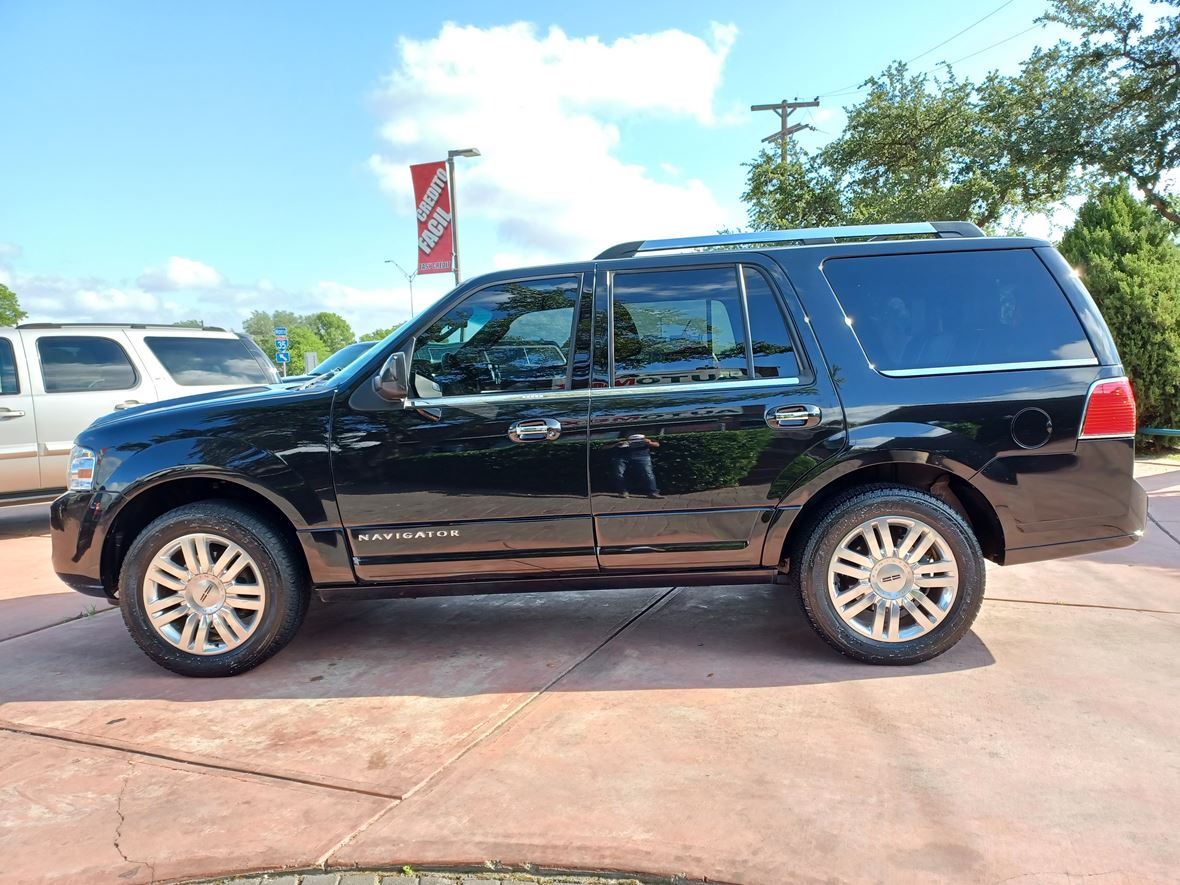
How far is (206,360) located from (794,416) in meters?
6.56

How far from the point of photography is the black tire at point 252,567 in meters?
3.63

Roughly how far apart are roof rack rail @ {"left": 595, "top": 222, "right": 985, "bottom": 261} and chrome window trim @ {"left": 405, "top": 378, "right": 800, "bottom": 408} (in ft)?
2.18

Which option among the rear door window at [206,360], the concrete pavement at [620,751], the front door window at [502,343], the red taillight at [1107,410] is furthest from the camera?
the rear door window at [206,360]

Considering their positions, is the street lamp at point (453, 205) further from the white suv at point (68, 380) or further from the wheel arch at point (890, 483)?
the wheel arch at point (890, 483)

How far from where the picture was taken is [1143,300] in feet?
29.1

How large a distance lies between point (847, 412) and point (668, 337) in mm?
849

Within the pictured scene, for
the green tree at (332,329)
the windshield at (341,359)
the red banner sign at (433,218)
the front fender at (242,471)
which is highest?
the green tree at (332,329)

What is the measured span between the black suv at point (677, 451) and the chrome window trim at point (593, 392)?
0.04ft

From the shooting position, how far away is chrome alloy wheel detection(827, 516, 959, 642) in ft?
11.5

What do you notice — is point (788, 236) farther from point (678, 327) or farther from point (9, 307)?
point (9, 307)

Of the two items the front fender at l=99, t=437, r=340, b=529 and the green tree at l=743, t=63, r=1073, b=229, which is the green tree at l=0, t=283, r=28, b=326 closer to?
the green tree at l=743, t=63, r=1073, b=229

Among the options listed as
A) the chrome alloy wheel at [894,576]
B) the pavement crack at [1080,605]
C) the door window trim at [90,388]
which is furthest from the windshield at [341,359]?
the pavement crack at [1080,605]

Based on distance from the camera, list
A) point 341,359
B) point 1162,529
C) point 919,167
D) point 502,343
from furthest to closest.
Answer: point 919,167, point 341,359, point 1162,529, point 502,343

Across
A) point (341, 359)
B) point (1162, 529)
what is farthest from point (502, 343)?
point (341, 359)
